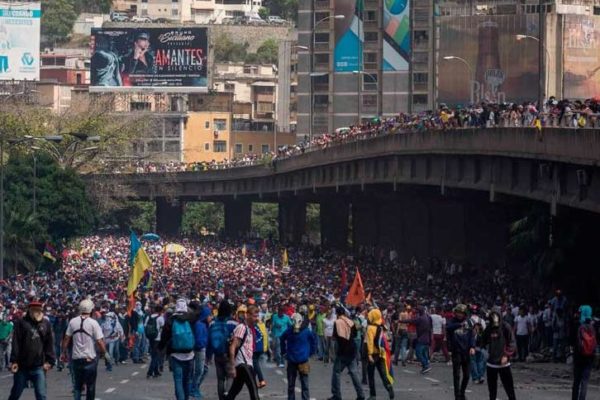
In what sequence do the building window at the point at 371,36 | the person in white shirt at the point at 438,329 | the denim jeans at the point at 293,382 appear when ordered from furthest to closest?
1. the building window at the point at 371,36
2. the person in white shirt at the point at 438,329
3. the denim jeans at the point at 293,382

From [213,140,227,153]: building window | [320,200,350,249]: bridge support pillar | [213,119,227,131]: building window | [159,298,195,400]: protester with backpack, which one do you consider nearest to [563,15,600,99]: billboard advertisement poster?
[320,200,350,249]: bridge support pillar

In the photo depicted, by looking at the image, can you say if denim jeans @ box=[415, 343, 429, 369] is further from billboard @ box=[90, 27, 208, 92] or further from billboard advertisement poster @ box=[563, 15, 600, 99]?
billboard @ box=[90, 27, 208, 92]

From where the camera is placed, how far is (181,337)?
86.4ft

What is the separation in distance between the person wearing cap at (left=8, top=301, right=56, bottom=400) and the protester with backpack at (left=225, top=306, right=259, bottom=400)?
2.36m

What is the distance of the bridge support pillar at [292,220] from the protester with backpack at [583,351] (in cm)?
8695

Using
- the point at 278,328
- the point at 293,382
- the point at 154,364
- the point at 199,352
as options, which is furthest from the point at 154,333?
the point at 293,382

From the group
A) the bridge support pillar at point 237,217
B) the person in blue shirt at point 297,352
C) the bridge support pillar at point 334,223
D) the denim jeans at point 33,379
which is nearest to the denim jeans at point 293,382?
the person in blue shirt at point 297,352

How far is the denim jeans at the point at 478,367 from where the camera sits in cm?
3406

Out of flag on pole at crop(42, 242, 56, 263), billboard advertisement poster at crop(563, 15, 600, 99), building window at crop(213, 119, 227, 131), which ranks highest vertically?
building window at crop(213, 119, 227, 131)

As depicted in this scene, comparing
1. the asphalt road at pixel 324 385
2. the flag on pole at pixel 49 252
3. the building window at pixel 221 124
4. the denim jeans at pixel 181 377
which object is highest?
the building window at pixel 221 124

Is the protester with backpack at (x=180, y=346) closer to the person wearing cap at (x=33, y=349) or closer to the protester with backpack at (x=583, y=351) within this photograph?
the person wearing cap at (x=33, y=349)

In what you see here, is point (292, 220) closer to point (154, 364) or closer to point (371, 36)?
point (371, 36)

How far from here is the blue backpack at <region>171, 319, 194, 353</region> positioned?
1036 inches

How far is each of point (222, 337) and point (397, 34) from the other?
64.4 m
